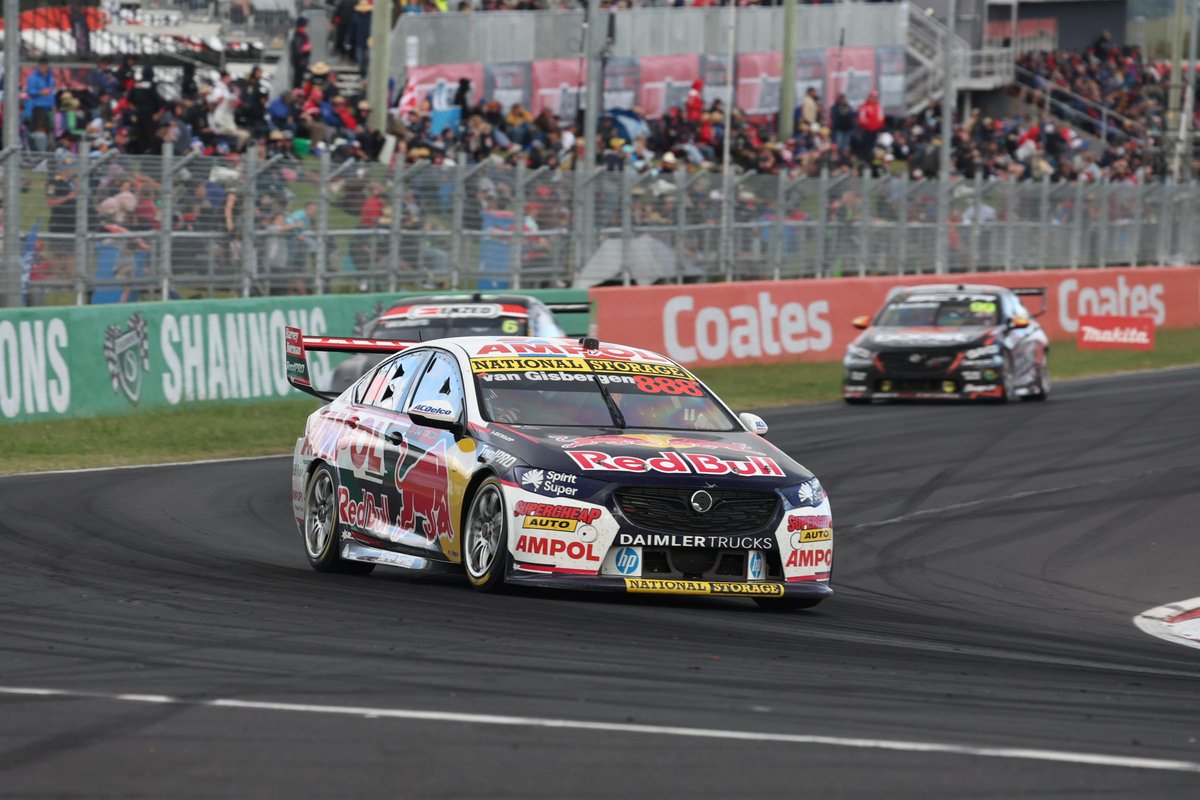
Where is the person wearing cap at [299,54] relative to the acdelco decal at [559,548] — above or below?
above

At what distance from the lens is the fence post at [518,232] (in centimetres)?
2711

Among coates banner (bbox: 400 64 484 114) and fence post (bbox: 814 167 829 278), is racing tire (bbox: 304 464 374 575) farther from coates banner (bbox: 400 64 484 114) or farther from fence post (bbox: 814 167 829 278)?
coates banner (bbox: 400 64 484 114)

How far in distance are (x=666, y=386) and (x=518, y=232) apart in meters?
16.4

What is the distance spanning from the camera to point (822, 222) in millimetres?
33156

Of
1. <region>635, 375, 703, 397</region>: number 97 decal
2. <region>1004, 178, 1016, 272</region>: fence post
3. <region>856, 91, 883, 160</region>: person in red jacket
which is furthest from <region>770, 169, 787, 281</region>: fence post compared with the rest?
<region>635, 375, 703, 397</region>: number 97 decal

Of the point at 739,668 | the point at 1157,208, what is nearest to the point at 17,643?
the point at 739,668

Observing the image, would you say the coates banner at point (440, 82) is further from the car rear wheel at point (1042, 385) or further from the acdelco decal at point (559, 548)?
the acdelco decal at point (559, 548)

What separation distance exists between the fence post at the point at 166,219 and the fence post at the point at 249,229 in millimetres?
1114

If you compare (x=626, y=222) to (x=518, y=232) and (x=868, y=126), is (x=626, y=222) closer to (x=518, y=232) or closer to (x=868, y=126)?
(x=518, y=232)

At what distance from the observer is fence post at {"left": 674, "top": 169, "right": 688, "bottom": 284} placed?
98.6ft

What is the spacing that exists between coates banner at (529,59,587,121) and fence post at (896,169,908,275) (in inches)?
371

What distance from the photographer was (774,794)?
5.68m

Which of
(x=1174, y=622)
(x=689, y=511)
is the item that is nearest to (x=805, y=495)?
(x=689, y=511)

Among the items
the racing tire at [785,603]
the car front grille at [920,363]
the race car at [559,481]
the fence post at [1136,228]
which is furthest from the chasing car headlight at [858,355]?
the fence post at [1136,228]
